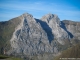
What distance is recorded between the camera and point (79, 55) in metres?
198
